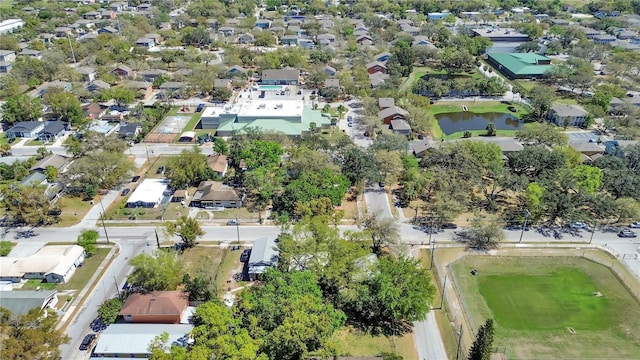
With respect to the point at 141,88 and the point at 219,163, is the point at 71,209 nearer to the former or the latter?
the point at 219,163

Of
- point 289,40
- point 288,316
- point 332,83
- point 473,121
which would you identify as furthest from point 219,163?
point 289,40

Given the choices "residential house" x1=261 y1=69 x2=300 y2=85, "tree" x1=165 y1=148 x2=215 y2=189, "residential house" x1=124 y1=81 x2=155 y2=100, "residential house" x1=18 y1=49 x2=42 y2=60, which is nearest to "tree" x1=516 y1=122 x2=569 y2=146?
"tree" x1=165 y1=148 x2=215 y2=189

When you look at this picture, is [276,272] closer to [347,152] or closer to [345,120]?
[347,152]

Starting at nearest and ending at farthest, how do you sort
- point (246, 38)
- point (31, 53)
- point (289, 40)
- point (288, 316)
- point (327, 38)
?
point (288, 316) → point (31, 53) → point (327, 38) → point (289, 40) → point (246, 38)

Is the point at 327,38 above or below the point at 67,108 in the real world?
above

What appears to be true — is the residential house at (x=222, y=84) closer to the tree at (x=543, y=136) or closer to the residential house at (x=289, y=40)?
the residential house at (x=289, y=40)

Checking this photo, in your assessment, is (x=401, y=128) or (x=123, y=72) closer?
(x=401, y=128)

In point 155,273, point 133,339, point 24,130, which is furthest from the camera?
point 24,130

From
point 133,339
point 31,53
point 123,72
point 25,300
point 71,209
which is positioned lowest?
point 71,209

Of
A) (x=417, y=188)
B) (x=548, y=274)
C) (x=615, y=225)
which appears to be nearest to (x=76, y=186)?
(x=417, y=188)
